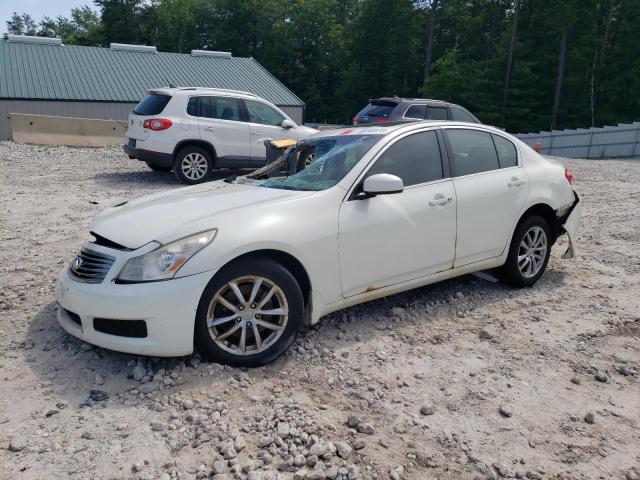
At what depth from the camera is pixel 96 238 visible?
3965mm

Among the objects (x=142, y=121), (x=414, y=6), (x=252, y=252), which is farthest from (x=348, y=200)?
(x=414, y=6)

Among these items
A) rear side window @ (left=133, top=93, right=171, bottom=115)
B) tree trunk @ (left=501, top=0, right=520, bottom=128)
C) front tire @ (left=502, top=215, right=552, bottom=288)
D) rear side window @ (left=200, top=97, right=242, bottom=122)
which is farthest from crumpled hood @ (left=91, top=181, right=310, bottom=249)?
tree trunk @ (left=501, top=0, right=520, bottom=128)

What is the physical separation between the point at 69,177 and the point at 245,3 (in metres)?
58.9

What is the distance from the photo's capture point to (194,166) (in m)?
10.8

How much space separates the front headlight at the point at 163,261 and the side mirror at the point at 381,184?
1.19 metres

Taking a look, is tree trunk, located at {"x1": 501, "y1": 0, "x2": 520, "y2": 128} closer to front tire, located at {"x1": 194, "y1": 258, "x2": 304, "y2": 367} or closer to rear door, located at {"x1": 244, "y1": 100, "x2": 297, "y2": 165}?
rear door, located at {"x1": 244, "y1": 100, "x2": 297, "y2": 165}

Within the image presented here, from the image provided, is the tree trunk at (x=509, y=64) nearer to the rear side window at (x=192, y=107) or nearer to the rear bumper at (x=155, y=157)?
the rear side window at (x=192, y=107)

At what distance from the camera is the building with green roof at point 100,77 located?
26828 mm

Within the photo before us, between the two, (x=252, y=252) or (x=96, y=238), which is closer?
(x=252, y=252)

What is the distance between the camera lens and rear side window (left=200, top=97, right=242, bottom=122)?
10.9 meters

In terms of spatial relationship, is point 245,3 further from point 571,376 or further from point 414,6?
point 571,376

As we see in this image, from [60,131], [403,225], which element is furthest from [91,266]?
[60,131]

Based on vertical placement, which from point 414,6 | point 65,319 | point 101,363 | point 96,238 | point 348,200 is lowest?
point 101,363

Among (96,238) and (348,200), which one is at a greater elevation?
(348,200)
